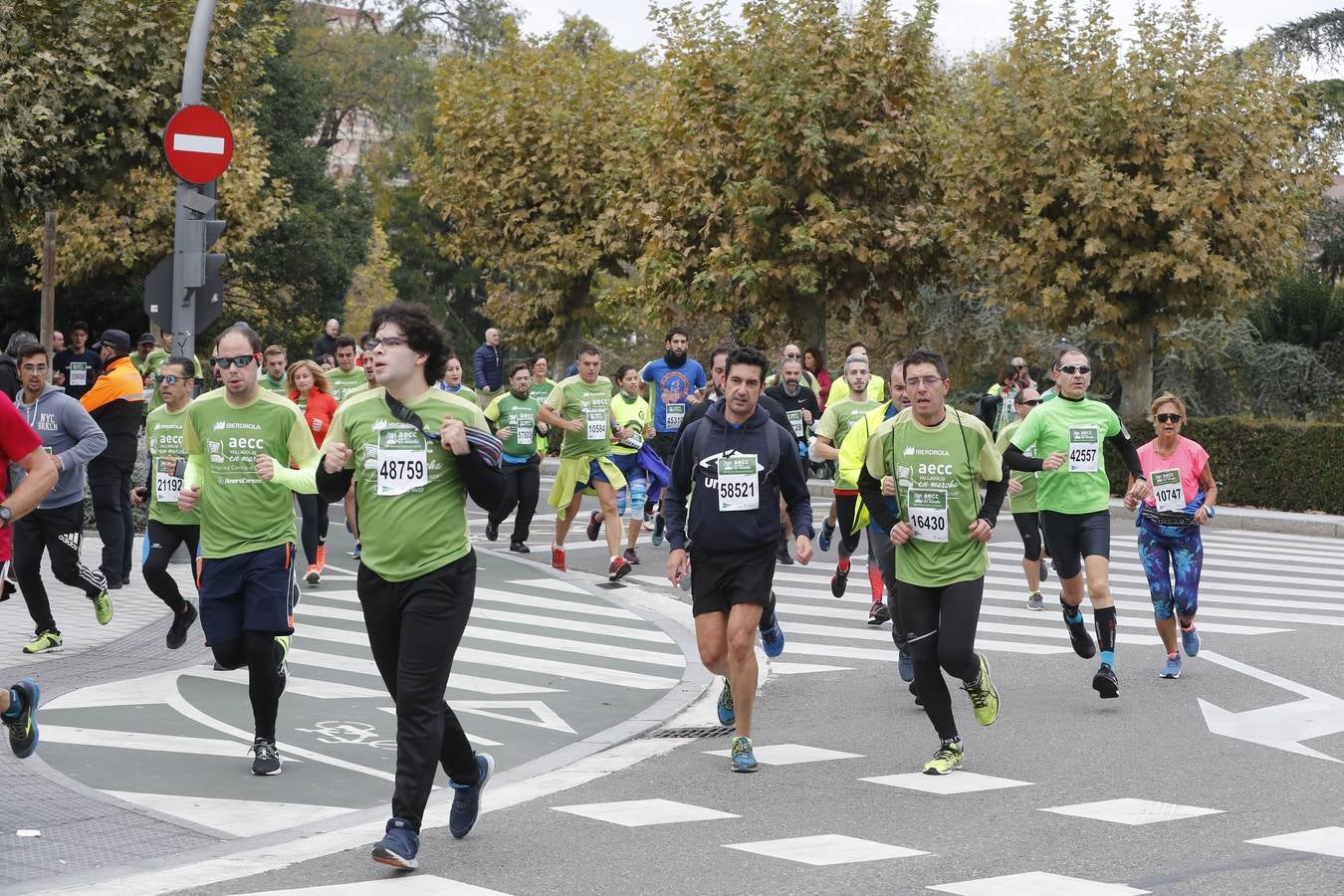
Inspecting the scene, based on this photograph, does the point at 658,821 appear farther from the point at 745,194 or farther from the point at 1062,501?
the point at 745,194

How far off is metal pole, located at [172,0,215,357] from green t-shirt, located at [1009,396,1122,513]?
22.8ft

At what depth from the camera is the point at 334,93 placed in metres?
57.4

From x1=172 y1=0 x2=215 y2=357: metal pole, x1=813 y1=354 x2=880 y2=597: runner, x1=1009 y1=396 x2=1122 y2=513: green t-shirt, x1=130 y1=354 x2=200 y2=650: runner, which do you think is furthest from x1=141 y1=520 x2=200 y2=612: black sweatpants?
x1=1009 y1=396 x2=1122 y2=513: green t-shirt

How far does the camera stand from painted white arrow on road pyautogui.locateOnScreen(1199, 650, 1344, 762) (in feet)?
30.2

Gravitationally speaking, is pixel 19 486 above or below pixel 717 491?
above

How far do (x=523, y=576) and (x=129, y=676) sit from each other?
6032 mm

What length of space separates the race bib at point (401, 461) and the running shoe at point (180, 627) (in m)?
5.28

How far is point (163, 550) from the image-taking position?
11.3m

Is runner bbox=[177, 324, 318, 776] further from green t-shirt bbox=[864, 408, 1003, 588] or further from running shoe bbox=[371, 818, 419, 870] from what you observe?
green t-shirt bbox=[864, 408, 1003, 588]

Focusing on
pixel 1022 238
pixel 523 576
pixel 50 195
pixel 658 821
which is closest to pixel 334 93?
pixel 1022 238

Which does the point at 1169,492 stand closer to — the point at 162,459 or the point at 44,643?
the point at 162,459

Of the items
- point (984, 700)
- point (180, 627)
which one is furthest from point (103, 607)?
point (984, 700)

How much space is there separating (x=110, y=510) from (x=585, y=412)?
445 cm

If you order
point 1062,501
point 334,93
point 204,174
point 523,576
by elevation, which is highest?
point 334,93
